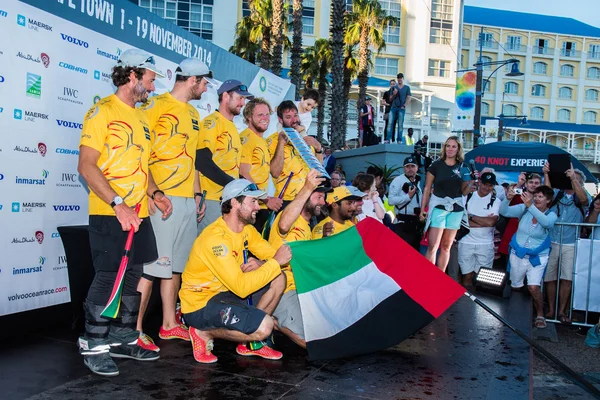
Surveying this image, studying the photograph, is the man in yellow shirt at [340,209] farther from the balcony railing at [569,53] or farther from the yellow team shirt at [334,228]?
the balcony railing at [569,53]

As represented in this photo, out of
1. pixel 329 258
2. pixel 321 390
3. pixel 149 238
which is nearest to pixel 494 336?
pixel 329 258

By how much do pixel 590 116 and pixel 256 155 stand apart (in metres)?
74.2

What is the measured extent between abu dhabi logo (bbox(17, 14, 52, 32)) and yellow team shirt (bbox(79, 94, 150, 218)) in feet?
3.96

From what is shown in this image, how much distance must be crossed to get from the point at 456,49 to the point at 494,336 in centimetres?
5184

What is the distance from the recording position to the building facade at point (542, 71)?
6588cm

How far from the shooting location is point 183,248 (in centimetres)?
487

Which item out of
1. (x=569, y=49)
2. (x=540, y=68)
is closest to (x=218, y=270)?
(x=540, y=68)

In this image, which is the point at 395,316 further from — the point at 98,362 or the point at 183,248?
the point at 98,362

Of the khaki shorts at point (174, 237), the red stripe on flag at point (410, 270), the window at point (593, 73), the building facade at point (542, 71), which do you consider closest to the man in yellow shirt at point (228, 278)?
the khaki shorts at point (174, 237)

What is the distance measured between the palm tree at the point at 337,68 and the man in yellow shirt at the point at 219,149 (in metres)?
16.8

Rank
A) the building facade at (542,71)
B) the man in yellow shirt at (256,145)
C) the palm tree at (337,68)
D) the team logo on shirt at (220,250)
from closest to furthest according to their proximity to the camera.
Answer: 1. the team logo on shirt at (220,250)
2. the man in yellow shirt at (256,145)
3. the palm tree at (337,68)
4. the building facade at (542,71)

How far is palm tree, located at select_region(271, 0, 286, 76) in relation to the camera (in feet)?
84.4

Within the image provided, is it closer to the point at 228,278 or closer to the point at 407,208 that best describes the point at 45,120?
the point at 228,278

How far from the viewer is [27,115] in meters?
4.79
